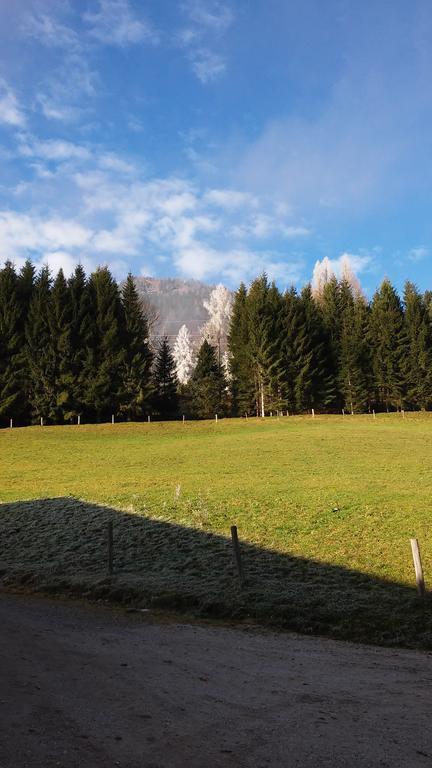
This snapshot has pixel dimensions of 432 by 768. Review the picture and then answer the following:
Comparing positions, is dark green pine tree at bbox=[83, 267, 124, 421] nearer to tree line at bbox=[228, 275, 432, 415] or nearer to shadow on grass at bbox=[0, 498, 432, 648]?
tree line at bbox=[228, 275, 432, 415]

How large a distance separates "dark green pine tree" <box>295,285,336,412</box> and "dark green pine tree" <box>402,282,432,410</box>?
11094 mm

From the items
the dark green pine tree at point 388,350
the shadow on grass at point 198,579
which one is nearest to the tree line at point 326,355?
the dark green pine tree at point 388,350

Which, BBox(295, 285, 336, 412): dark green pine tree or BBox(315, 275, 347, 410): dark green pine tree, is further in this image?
BBox(315, 275, 347, 410): dark green pine tree

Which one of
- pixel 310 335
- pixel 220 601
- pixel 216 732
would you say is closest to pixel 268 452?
pixel 220 601

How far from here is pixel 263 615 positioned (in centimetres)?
1130

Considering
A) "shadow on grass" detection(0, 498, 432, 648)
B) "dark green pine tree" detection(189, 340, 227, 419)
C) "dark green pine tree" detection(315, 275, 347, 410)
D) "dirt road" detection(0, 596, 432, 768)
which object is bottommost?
"shadow on grass" detection(0, 498, 432, 648)

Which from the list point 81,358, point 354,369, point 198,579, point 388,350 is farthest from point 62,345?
point 198,579

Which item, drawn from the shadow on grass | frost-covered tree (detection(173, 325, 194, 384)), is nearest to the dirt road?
the shadow on grass

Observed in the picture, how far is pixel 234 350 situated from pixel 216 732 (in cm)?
6952

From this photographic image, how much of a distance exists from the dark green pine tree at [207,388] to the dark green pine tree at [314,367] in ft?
35.5

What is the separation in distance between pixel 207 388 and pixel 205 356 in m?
5.04

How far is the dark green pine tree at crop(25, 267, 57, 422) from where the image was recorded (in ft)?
193

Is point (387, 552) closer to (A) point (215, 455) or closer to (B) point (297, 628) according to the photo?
(B) point (297, 628)

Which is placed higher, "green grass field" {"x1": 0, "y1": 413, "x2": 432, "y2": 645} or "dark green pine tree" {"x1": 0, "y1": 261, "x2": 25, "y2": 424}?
"dark green pine tree" {"x1": 0, "y1": 261, "x2": 25, "y2": 424}
